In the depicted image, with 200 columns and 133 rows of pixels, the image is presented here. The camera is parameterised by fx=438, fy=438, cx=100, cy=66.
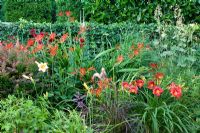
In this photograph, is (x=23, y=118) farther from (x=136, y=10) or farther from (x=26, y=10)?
(x=26, y=10)

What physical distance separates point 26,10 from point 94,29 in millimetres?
3611

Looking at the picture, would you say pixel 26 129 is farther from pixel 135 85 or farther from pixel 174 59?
pixel 174 59

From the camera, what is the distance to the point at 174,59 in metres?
5.86

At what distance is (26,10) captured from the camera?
10.2 meters

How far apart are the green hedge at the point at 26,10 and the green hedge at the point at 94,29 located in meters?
2.82

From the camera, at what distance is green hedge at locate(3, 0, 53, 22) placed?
33.1 ft

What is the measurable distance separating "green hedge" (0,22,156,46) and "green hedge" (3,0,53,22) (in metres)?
2.82

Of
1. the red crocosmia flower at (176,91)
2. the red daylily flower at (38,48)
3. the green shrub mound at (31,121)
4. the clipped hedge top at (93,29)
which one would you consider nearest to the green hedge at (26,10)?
the clipped hedge top at (93,29)

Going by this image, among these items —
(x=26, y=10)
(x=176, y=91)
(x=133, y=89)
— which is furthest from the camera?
(x=26, y=10)

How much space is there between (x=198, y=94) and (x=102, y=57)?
144 centimetres

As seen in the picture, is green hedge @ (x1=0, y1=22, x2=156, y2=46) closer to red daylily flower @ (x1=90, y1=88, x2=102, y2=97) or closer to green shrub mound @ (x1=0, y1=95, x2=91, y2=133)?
red daylily flower @ (x1=90, y1=88, x2=102, y2=97)

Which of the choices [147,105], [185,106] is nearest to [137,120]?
[147,105]

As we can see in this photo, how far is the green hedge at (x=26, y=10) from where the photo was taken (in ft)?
33.1

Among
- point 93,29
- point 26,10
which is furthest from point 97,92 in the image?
point 26,10
